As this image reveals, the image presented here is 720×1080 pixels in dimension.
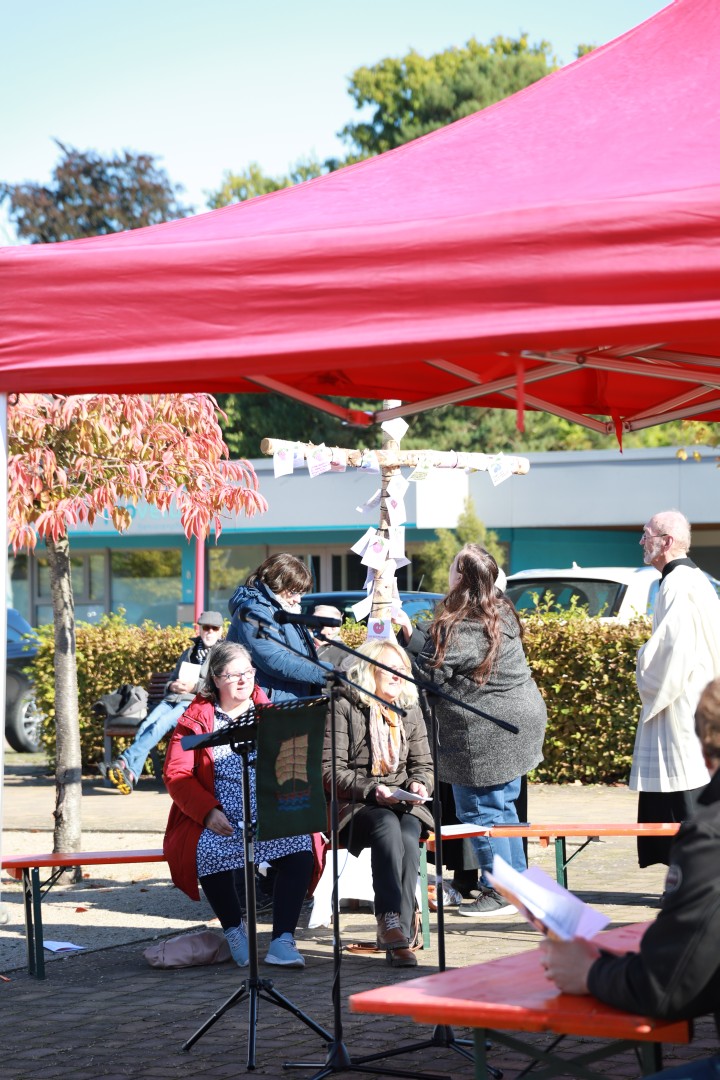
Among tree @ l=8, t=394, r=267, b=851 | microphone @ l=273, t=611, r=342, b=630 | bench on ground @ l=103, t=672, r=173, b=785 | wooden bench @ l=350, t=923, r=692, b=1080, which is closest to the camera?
wooden bench @ l=350, t=923, r=692, b=1080

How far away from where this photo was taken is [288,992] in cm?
595

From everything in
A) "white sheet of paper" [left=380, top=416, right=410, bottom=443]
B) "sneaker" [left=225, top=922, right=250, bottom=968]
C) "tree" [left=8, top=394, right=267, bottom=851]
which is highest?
"white sheet of paper" [left=380, top=416, right=410, bottom=443]

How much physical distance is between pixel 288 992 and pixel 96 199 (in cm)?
3852

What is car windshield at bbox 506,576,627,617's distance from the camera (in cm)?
1434

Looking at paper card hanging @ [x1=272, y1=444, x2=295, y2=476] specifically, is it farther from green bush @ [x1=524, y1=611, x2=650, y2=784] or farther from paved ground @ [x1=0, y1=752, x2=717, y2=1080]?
green bush @ [x1=524, y1=611, x2=650, y2=784]

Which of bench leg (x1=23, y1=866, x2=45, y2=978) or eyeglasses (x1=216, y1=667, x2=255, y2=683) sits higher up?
eyeglasses (x1=216, y1=667, x2=255, y2=683)

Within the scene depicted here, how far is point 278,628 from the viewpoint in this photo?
24.4 ft

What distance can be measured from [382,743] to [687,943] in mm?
3894

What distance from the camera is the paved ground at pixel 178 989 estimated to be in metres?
5.02

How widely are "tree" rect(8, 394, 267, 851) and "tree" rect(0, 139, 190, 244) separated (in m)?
33.6

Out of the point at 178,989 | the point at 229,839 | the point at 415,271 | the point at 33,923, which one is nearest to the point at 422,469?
the point at 229,839

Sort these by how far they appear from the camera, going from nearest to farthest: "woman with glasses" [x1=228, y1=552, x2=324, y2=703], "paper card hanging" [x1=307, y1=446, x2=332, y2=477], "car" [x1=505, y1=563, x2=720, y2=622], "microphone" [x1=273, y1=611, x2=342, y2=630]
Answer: "microphone" [x1=273, y1=611, x2=342, y2=630]
"woman with glasses" [x1=228, y1=552, x2=324, y2=703]
"paper card hanging" [x1=307, y1=446, x2=332, y2=477]
"car" [x1=505, y1=563, x2=720, y2=622]

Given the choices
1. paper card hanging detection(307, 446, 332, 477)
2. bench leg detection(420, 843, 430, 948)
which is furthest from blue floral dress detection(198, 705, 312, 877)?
paper card hanging detection(307, 446, 332, 477)

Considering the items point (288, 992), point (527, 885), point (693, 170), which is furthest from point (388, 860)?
point (693, 170)
